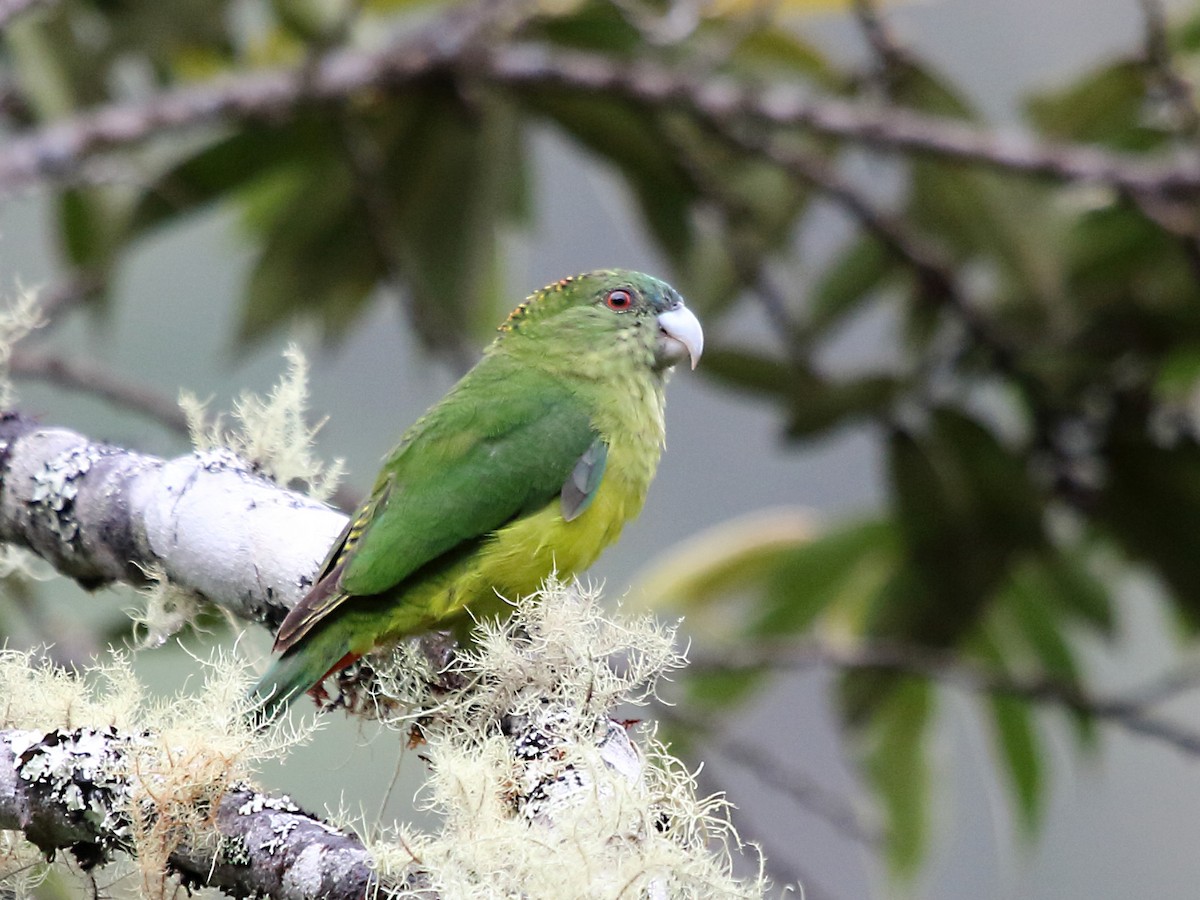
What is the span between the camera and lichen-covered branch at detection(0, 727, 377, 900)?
142cm

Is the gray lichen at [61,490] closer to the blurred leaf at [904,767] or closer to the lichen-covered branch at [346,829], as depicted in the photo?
the lichen-covered branch at [346,829]

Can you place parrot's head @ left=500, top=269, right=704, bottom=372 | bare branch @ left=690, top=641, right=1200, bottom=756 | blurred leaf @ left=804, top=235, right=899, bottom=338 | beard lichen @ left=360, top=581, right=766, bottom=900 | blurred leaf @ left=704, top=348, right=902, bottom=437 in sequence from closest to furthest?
beard lichen @ left=360, top=581, right=766, bottom=900 < parrot's head @ left=500, top=269, right=704, bottom=372 < bare branch @ left=690, top=641, right=1200, bottom=756 < blurred leaf @ left=704, top=348, right=902, bottom=437 < blurred leaf @ left=804, top=235, right=899, bottom=338

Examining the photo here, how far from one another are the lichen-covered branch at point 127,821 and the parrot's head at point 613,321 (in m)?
1.84

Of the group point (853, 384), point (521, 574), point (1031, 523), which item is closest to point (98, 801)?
point (521, 574)

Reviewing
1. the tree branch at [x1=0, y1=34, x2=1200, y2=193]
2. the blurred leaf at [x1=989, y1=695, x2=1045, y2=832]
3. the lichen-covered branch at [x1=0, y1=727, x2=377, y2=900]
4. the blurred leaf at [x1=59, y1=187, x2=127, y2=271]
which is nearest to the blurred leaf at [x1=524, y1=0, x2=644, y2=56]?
the tree branch at [x1=0, y1=34, x2=1200, y2=193]

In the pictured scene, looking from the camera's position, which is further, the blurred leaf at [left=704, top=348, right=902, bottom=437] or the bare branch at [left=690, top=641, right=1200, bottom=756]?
the blurred leaf at [left=704, top=348, right=902, bottom=437]

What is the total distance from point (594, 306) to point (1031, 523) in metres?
2.33

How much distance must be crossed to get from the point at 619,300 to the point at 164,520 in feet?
4.99

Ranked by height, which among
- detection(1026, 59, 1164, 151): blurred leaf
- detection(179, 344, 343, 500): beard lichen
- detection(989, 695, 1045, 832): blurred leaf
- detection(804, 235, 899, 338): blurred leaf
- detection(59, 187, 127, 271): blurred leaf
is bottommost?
detection(179, 344, 343, 500): beard lichen

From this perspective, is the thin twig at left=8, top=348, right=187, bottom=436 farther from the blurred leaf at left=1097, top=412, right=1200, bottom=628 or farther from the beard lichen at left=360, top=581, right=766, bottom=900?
the blurred leaf at left=1097, top=412, right=1200, bottom=628

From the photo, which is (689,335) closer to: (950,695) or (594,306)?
(594,306)

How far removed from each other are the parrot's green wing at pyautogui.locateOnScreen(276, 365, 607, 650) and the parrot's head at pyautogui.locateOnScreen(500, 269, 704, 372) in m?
0.21

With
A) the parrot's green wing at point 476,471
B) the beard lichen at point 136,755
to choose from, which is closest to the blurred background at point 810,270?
the parrot's green wing at point 476,471

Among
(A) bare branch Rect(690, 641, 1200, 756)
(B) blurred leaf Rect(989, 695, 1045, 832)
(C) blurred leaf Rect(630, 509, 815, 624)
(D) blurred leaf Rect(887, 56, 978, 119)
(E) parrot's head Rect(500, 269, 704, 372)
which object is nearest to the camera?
(E) parrot's head Rect(500, 269, 704, 372)
